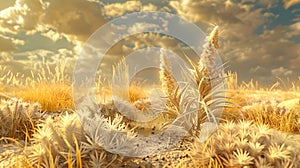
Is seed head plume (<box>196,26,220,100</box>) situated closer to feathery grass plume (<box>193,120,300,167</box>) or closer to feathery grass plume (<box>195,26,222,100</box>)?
feathery grass plume (<box>195,26,222,100</box>)

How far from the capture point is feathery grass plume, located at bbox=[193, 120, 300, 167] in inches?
127

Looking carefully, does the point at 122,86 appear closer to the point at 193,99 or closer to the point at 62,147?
the point at 193,99

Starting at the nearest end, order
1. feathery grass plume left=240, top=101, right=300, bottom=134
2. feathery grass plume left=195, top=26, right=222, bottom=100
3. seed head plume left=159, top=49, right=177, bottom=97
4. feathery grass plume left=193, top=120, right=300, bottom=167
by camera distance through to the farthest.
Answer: feathery grass plume left=193, top=120, right=300, bottom=167, feathery grass plume left=195, top=26, right=222, bottom=100, seed head plume left=159, top=49, right=177, bottom=97, feathery grass plume left=240, top=101, right=300, bottom=134

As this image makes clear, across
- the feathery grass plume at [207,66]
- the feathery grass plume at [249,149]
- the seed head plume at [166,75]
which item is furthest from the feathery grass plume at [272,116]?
the feathery grass plume at [249,149]

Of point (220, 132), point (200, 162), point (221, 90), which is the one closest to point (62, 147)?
point (200, 162)

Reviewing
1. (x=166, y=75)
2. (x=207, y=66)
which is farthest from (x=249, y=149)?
(x=166, y=75)

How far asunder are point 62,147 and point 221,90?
7.64 ft

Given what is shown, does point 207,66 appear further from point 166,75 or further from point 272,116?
point 272,116

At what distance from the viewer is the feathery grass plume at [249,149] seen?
3231 millimetres

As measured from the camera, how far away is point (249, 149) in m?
3.35

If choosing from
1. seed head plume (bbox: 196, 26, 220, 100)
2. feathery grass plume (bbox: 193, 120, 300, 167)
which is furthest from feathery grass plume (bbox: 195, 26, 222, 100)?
feathery grass plume (bbox: 193, 120, 300, 167)

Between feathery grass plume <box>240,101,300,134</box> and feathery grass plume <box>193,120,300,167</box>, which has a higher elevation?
feathery grass plume <box>240,101,300,134</box>

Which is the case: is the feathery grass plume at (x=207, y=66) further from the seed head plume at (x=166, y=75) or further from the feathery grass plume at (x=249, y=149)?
the feathery grass plume at (x=249, y=149)

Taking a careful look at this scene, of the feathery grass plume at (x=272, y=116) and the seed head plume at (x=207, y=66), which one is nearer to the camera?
the seed head plume at (x=207, y=66)
